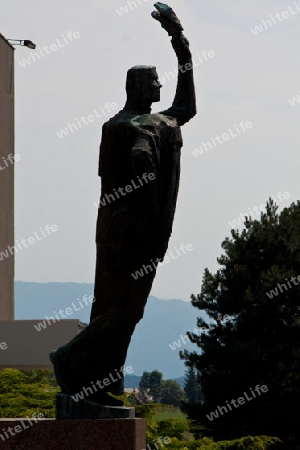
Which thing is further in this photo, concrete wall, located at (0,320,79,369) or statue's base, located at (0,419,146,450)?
concrete wall, located at (0,320,79,369)

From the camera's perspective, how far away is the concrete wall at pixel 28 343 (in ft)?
87.2

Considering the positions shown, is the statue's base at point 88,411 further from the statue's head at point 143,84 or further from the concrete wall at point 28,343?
the concrete wall at point 28,343

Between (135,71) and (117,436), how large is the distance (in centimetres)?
288

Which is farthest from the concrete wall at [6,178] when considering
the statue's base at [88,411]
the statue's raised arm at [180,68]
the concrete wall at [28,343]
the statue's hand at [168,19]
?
the statue's base at [88,411]

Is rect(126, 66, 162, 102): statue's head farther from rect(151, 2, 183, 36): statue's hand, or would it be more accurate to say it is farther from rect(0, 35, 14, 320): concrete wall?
rect(0, 35, 14, 320): concrete wall

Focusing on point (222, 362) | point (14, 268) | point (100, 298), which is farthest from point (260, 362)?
point (100, 298)

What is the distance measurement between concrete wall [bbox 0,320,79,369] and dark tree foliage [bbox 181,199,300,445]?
538 cm

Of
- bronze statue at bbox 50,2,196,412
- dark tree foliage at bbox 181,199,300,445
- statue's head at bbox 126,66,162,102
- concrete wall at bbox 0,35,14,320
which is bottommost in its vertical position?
bronze statue at bbox 50,2,196,412

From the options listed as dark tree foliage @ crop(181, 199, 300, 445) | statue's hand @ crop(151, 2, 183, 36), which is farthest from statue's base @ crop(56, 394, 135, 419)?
dark tree foliage @ crop(181, 199, 300, 445)

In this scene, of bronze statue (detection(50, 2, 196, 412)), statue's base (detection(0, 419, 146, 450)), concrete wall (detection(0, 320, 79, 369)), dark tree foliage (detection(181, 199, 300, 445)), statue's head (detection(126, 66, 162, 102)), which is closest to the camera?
statue's base (detection(0, 419, 146, 450))

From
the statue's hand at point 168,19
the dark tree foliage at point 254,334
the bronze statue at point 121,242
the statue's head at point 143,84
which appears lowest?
the bronze statue at point 121,242

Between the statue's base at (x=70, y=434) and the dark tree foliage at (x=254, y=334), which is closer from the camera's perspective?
the statue's base at (x=70, y=434)

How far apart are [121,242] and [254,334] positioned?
2364cm

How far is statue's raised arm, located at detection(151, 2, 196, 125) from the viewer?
902cm
